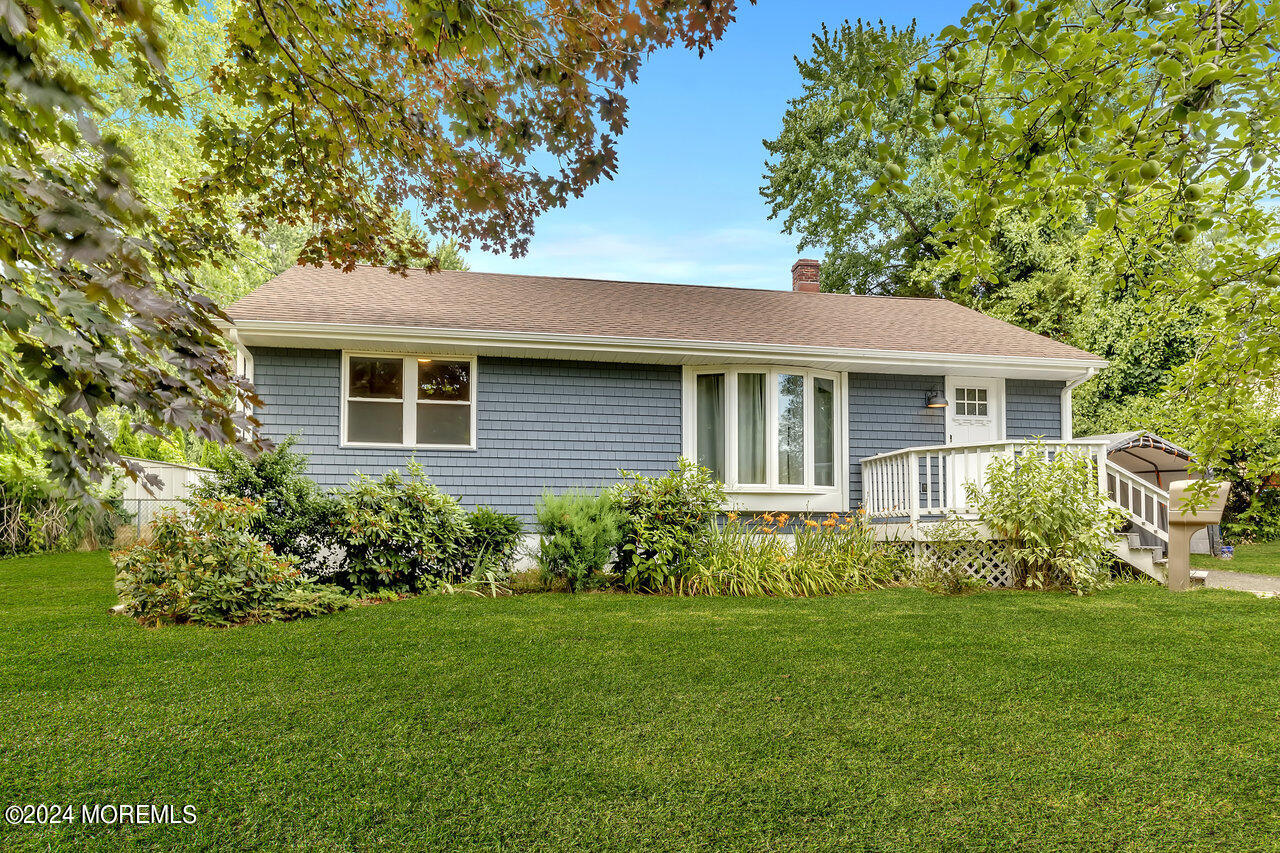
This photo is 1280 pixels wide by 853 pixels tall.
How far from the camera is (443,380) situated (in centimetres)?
962

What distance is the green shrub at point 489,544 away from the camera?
24.7ft

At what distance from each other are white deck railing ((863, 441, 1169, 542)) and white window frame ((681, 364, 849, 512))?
0.74 meters

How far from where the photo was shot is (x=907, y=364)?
1002 cm

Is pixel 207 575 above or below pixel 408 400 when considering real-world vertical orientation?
below

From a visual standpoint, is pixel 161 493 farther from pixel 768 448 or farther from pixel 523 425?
pixel 768 448

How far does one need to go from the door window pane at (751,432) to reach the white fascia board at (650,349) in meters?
0.46

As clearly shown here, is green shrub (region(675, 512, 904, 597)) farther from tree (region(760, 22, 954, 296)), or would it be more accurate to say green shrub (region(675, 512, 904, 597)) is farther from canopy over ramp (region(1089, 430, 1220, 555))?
tree (region(760, 22, 954, 296))

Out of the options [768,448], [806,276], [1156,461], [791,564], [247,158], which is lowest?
[791,564]

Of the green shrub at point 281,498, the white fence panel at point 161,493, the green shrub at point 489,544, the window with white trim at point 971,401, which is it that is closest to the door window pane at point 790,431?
the window with white trim at point 971,401

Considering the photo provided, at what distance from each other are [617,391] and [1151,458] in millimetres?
9079

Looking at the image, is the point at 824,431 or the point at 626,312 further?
the point at 626,312

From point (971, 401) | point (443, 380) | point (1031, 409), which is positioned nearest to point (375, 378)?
point (443, 380)

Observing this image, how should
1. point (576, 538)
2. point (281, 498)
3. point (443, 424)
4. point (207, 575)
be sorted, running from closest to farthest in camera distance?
point (207, 575) < point (281, 498) < point (576, 538) < point (443, 424)

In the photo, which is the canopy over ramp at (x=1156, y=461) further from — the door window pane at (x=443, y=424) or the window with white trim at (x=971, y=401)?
the door window pane at (x=443, y=424)
